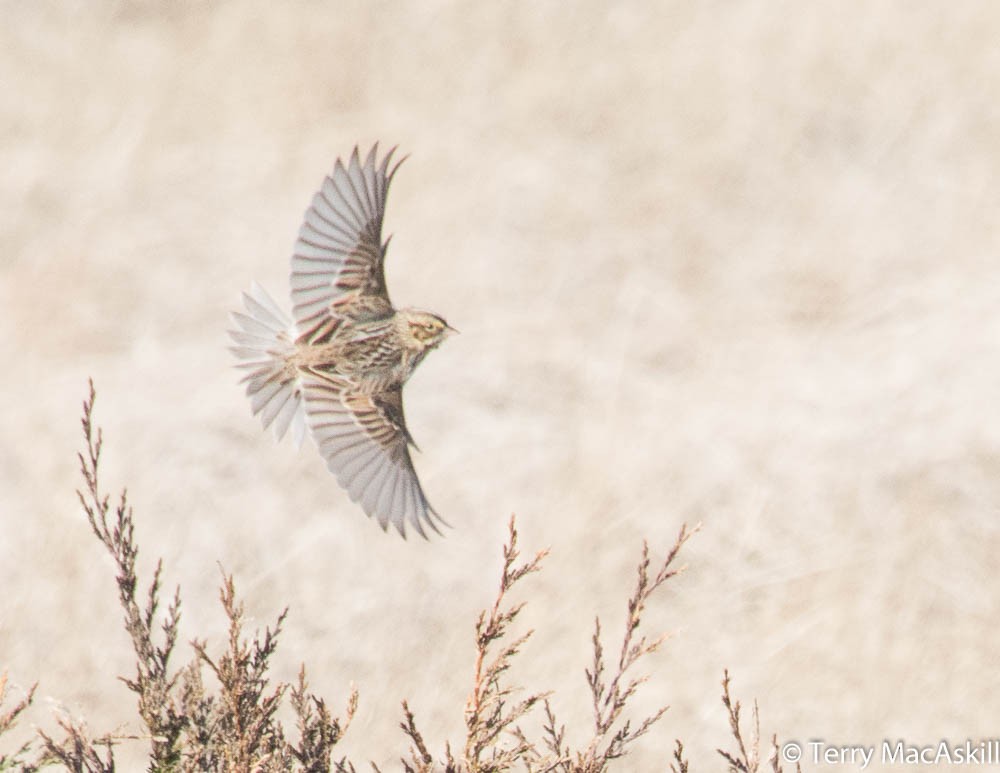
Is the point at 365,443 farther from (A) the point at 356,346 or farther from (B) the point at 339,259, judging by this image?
(B) the point at 339,259

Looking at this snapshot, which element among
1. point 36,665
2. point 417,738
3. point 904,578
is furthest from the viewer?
point 904,578

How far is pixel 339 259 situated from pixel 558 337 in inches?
93.3

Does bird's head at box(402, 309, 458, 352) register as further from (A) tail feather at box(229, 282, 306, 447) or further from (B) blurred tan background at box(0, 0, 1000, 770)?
(B) blurred tan background at box(0, 0, 1000, 770)

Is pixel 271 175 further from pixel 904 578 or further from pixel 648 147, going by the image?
pixel 904 578

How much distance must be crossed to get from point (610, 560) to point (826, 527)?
688mm

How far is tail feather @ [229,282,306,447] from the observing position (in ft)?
9.53

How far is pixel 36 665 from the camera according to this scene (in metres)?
4.39

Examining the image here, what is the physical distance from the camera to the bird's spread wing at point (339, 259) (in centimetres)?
276

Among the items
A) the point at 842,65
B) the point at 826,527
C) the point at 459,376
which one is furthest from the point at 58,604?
the point at 842,65

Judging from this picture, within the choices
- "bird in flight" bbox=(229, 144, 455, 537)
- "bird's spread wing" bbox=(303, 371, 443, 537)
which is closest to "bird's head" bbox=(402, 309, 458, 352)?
"bird in flight" bbox=(229, 144, 455, 537)

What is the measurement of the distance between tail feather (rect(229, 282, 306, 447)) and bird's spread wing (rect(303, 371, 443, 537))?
9cm

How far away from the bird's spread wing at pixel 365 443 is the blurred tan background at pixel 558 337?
165 cm

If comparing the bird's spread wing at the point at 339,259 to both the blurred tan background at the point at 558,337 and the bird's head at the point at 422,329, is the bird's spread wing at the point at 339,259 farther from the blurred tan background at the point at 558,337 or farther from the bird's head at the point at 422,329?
the blurred tan background at the point at 558,337

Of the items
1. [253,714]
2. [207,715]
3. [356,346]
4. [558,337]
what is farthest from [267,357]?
[558,337]
